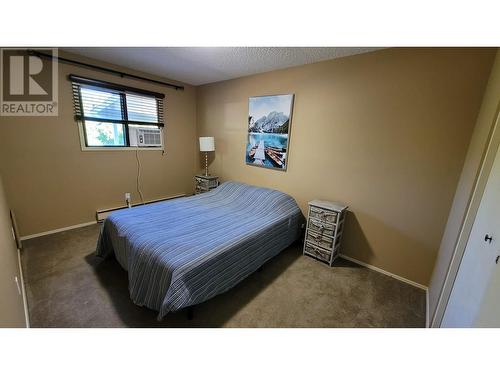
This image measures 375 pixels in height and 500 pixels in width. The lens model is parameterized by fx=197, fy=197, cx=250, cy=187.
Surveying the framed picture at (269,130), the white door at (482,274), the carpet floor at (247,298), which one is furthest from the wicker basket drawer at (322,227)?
the white door at (482,274)

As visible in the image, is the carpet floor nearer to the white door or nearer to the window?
the white door

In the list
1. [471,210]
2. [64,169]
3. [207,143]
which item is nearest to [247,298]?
[471,210]

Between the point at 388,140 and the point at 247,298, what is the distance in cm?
202

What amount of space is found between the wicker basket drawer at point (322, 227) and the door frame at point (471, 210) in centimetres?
96

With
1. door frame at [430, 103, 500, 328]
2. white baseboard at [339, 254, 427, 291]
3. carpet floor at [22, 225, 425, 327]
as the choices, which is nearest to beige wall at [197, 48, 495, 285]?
white baseboard at [339, 254, 427, 291]

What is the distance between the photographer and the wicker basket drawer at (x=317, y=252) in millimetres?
2250

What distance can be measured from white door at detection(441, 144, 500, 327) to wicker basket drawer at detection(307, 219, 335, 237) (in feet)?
3.39

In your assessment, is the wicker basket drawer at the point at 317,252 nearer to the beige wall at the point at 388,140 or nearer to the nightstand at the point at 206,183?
the beige wall at the point at 388,140

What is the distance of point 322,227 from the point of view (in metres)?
2.25

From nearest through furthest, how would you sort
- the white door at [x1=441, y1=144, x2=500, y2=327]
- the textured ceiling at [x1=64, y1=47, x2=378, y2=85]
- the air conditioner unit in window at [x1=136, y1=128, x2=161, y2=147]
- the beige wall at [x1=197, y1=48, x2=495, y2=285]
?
1. the white door at [x1=441, y1=144, x2=500, y2=327]
2. the beige wall at [x1=197, y1=48, x2=495, y2=285]
3. the textured ceiling at [x1=64, y1=47, x2=378, y2=85]
4. the air conditioner unit in window at [x1=136, y1=128, x2=161, y2=147]

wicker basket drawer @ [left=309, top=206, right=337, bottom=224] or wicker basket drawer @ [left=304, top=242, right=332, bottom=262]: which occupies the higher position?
wicker basket drawer @ [left=309, top=206, right=337, bottom=224]

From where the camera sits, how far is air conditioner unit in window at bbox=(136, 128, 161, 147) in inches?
125

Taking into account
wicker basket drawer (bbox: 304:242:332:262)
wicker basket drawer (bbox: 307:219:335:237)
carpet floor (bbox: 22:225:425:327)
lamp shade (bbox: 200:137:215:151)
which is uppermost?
lamp shade (bbox: 200:137:215:151)

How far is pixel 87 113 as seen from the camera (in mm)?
2646
